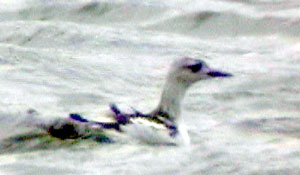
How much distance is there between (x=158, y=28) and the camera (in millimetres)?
23703

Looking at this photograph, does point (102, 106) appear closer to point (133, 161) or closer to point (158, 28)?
point (133, 161)

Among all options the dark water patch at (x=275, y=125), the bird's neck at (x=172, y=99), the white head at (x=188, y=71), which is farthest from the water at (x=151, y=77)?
the white head at (x=188, y=71)

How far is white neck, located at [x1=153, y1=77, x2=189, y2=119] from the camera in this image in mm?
16000

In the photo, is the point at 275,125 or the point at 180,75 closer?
the point at 180,75

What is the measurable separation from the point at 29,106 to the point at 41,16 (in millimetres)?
7233

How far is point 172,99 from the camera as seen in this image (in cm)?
1608

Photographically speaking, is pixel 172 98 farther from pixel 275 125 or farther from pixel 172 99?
pixel 275 125

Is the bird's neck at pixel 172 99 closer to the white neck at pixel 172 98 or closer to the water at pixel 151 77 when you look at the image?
the white neck at pixel 172 98

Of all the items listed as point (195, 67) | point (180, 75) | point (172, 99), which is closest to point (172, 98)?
point (172, 99)

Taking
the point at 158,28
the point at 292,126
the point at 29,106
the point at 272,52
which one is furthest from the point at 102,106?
the point at 158,28

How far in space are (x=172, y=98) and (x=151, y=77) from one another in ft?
12.8

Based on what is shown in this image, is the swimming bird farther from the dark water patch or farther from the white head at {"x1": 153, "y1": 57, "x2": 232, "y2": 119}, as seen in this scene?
the dark water patch

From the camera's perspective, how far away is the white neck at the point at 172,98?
16.0 m

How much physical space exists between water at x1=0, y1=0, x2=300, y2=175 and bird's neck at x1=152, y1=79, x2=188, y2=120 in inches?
18.6
